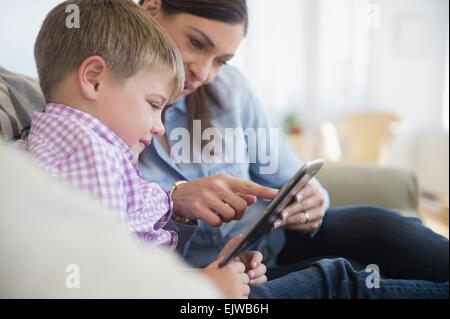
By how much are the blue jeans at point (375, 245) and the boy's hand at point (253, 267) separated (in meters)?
0.02

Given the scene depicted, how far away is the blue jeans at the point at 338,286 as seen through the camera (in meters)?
0.60

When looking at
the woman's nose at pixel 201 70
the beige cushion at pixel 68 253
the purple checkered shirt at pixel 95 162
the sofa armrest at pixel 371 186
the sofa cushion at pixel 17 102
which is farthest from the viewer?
the sofa armrest at pixel 371 186

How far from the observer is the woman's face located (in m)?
0.72

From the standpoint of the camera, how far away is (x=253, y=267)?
0.63 meters

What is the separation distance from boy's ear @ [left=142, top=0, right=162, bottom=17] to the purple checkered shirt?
211mm

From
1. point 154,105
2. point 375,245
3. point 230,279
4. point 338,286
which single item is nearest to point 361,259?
point 375,245

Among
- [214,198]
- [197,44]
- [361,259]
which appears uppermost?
[197,44]

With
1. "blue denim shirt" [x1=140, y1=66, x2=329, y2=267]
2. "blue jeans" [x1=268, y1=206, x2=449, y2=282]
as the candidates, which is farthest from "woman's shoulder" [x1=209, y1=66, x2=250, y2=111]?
"blue jeans" [x1=268, y1=206, x2=449, y2=282]

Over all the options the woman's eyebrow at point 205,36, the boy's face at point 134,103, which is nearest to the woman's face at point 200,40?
the woman's eyebrow at point 205,36

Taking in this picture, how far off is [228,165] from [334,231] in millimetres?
225

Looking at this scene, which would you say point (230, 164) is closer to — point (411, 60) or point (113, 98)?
point (113, 98)

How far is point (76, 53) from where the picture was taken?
0.59 m

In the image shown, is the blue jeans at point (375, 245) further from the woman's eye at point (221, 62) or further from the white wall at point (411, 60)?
the woman's eye at point (221, 62)

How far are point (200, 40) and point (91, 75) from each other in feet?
0.65
